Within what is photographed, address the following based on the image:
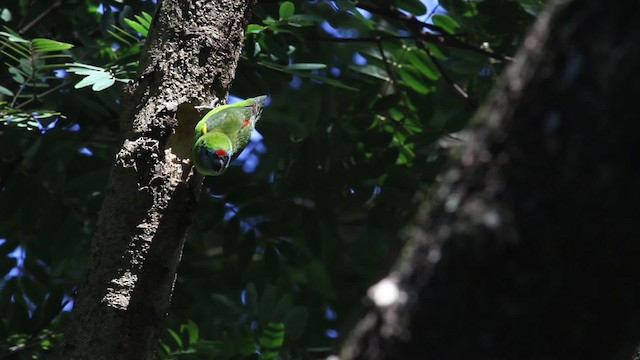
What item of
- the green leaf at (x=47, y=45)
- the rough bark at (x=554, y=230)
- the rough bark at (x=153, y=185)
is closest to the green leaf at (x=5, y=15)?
the green leaf at (x=47, y=45)

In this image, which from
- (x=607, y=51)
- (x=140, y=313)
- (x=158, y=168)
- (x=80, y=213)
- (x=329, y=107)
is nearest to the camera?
(x=607, y=51)

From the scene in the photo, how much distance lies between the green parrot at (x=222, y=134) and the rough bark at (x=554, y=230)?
1786 millimetres

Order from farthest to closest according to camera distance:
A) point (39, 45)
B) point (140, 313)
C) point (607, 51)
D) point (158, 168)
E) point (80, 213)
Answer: point (80, 213), point (39, 45), point (158, 168), point (140, 313), point (607, 51)

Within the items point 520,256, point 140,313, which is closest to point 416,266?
point 520,256

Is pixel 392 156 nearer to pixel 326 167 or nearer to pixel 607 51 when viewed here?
pixel 326 167

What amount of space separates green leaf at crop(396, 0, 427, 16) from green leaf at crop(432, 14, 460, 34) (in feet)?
0.54

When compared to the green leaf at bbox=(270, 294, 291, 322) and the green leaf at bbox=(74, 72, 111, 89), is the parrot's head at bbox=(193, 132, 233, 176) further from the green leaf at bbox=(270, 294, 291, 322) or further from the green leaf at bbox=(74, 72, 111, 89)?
the green leaf at bbox=(270, 294, 291, 322)

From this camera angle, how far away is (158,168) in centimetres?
284

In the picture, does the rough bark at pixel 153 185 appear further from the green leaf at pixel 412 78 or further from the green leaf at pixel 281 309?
the green leaf at pixel 412 78

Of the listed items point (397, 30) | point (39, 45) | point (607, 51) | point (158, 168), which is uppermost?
point (397, 30)

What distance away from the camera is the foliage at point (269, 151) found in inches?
159

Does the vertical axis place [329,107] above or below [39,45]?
above

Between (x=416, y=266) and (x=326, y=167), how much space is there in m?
3.42

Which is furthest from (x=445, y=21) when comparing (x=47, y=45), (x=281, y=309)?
(x=47, y=45)
